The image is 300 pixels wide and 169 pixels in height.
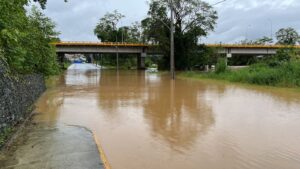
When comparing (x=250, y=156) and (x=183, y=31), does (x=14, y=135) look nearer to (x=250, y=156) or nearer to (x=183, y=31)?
(x=250, y=156)

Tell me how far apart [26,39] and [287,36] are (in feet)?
291

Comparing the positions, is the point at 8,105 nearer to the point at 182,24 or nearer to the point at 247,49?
the point at 182,24

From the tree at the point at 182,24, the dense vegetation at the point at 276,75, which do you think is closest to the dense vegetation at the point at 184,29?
the tree at the point at 182,24

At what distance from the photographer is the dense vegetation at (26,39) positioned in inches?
410

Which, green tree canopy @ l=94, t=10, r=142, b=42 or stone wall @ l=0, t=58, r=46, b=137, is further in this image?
green tree canopy @ l=94, t=10, r=142, b=42

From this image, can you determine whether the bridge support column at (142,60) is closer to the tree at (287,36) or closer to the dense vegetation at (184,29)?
the dense vegetation at (184,29)

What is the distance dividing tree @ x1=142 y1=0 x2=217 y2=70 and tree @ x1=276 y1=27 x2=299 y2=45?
3731cm

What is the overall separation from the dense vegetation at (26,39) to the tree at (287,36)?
77.8 m

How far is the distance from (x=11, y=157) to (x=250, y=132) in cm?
593

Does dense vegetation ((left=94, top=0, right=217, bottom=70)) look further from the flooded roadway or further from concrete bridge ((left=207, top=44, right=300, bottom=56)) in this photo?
the flooded roadway

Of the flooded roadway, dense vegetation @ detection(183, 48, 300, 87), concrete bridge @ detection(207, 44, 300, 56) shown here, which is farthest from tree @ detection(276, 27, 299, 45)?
the flooded roadway

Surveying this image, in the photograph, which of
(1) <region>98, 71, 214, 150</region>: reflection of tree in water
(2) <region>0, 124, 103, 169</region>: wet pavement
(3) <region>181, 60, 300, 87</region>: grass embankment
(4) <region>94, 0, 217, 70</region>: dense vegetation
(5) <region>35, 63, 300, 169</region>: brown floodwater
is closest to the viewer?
(2) <region>0, 124, 103, 169</region>: wet pavement

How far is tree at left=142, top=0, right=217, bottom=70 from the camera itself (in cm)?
6519

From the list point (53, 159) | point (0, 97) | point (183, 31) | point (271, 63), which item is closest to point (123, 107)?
point (0, 97)
